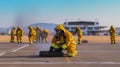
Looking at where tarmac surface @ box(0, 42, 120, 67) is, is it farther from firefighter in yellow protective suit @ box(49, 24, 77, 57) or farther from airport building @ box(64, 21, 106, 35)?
airport building @ box(64, 21, 106, 35)

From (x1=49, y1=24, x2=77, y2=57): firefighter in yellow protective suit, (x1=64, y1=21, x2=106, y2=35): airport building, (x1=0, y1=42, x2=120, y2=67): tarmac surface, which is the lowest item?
(x1=0, y1=42, x2=120, y2=67): tarmac surface

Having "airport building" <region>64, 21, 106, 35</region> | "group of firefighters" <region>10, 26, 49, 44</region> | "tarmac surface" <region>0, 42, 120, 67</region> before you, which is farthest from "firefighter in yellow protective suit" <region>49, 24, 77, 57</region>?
"airport building" <region>64, 21, 106, 35</region>

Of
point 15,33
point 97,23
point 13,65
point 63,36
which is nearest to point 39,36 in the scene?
point 15,33

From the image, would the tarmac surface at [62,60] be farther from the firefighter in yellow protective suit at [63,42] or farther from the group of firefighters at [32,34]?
the group of firefighters at [32,34]

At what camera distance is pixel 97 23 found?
159375 millimetres

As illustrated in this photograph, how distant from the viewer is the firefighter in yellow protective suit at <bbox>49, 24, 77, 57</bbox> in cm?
1981

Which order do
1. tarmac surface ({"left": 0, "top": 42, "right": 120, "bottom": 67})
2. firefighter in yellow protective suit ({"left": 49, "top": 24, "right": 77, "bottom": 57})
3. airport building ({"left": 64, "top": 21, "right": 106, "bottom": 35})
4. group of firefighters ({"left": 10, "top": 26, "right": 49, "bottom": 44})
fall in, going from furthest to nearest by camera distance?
airport building ({"left": 64, "top": 21, "right": 106, "bottom": 35}) → group of firefighters ({"left": 10, "top": 26, "right": 49, "bottom": 44}) → firefighter in yellow protective suit ({"left": 49, "top": 24, "right": 77, "bottom": 57}) → tarmac surface ({"left": 0, "top": 42, "right": 120, "bottom": 67})

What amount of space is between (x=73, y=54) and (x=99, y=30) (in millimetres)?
142960

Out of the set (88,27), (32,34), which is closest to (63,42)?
(32,34)

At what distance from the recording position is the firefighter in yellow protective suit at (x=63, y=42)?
19.8 metres

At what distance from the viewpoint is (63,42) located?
66.1 ft

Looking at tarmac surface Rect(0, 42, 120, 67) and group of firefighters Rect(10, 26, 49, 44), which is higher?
group of firefighters Rect(10, 26, 49, 44)

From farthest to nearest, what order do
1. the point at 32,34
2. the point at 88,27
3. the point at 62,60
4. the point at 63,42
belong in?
the point at 88,27 < the point at 32,34 < the point at 63,42 < the point at 62,60

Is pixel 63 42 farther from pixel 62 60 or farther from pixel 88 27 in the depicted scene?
pixel 88 27
